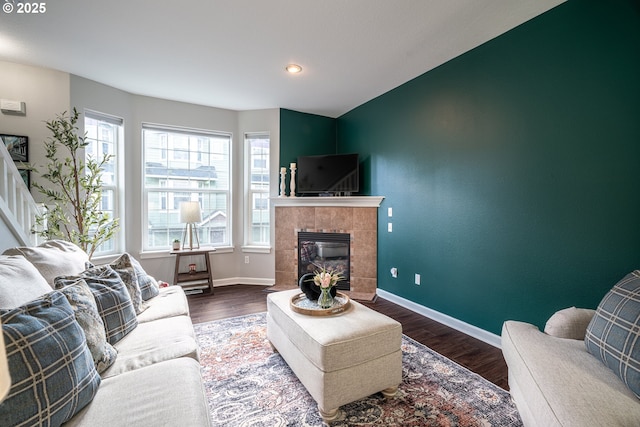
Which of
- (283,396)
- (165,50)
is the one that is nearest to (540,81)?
(283,396)

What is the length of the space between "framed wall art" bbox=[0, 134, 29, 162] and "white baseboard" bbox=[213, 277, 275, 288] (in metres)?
2.54

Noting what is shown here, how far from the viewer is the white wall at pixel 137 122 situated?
2.90 m

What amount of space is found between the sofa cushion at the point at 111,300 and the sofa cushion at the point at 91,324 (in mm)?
142

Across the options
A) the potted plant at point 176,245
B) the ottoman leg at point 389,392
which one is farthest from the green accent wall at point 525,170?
the potted plant at point 176,245

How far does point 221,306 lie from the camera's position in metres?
3.29

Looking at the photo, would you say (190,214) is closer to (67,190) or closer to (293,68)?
(67,190)

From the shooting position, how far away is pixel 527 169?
7.23 ft

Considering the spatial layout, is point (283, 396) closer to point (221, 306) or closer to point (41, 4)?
point (221, 306)

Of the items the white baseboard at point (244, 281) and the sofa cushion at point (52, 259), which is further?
the white baseboard at point (244, 281)

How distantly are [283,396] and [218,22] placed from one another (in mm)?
2812

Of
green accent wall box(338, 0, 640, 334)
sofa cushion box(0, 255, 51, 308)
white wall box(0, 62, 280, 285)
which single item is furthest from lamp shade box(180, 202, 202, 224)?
green accent wall box(338, 0, 640, 334)

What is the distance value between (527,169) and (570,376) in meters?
1.57

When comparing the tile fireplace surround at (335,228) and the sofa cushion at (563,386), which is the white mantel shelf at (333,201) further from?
the sofa cushion at (563,386)

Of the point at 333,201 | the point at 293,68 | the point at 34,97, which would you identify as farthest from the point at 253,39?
the point at 34,97
